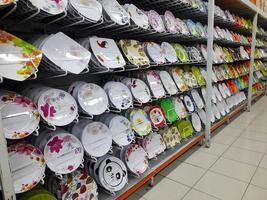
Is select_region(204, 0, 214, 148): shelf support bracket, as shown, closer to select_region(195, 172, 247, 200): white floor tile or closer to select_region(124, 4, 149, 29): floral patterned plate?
select_region(195, 172, 247, 200): white floor tile

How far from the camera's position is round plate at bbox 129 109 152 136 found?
1.93 meters

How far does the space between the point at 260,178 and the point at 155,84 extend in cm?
144

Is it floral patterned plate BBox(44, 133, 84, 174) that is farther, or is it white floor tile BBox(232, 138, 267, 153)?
white floor tile BBox(232, 138, 267, 153)

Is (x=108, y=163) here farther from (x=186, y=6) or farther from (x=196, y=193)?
(x=186, y=6)

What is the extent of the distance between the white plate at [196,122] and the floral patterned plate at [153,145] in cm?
78

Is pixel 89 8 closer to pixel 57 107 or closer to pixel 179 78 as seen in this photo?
pixel 57 107

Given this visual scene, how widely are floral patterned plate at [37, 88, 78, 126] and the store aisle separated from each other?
3.54ft

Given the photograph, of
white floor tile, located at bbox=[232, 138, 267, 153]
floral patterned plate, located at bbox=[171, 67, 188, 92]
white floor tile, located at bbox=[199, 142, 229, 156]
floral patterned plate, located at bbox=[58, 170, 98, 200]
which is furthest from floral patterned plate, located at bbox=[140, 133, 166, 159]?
white floor tile, located at bbox=[232, 138, 267, 153]

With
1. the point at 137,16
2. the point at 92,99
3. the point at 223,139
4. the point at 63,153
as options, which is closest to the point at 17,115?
the point at 63,153

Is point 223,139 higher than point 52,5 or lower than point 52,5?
lower

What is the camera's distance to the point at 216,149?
9.40 ft

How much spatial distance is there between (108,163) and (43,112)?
715 millimetres

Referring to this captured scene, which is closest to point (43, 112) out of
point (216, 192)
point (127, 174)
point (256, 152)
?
point (127, 174)

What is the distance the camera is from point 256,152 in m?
2.78
